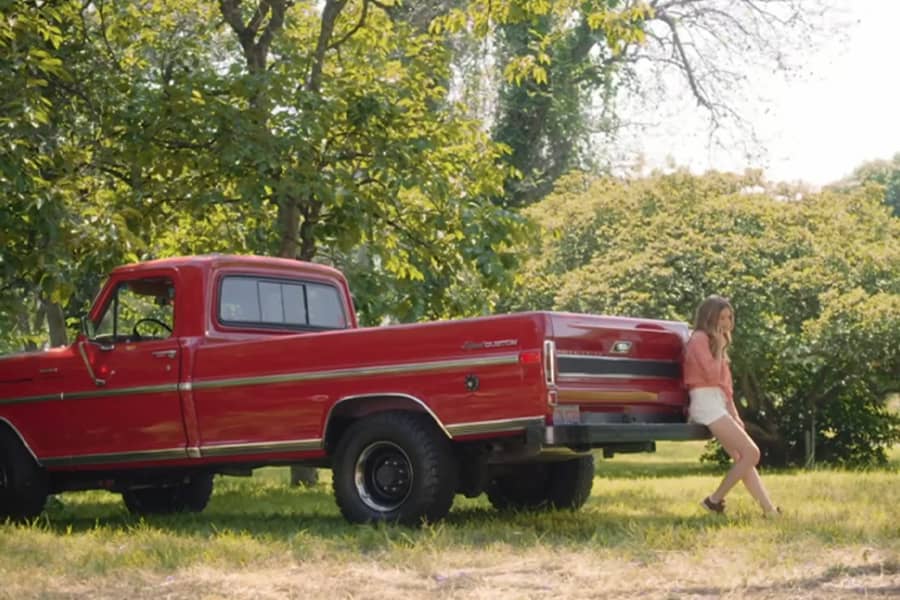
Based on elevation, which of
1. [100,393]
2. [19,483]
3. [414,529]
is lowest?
[414,529]

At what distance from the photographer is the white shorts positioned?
10.2 metres

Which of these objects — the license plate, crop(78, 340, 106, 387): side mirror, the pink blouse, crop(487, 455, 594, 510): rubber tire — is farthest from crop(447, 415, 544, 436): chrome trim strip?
crop(78, 340, 106, 387): side mirror

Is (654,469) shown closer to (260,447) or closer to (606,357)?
(260,447)

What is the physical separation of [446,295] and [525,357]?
26.8ft

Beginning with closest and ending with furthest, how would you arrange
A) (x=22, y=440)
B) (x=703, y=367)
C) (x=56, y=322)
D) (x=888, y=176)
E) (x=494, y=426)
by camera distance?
(x=494, y=426) < (x=703, y=367) < (x=22, y=440) < (x=56, y=322) < (x=888, y=176)

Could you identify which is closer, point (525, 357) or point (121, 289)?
point (525, 357)

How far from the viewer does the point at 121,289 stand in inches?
456

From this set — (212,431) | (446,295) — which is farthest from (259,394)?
(446,295)

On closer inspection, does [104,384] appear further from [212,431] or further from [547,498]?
[547,498]

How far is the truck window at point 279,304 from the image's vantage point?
11.3 metres

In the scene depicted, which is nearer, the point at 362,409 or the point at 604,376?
the point at 604,376

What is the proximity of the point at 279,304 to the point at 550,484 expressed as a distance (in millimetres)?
2540

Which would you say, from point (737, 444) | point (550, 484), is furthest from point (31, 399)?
point (737, 444)

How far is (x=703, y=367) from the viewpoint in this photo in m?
10.2
